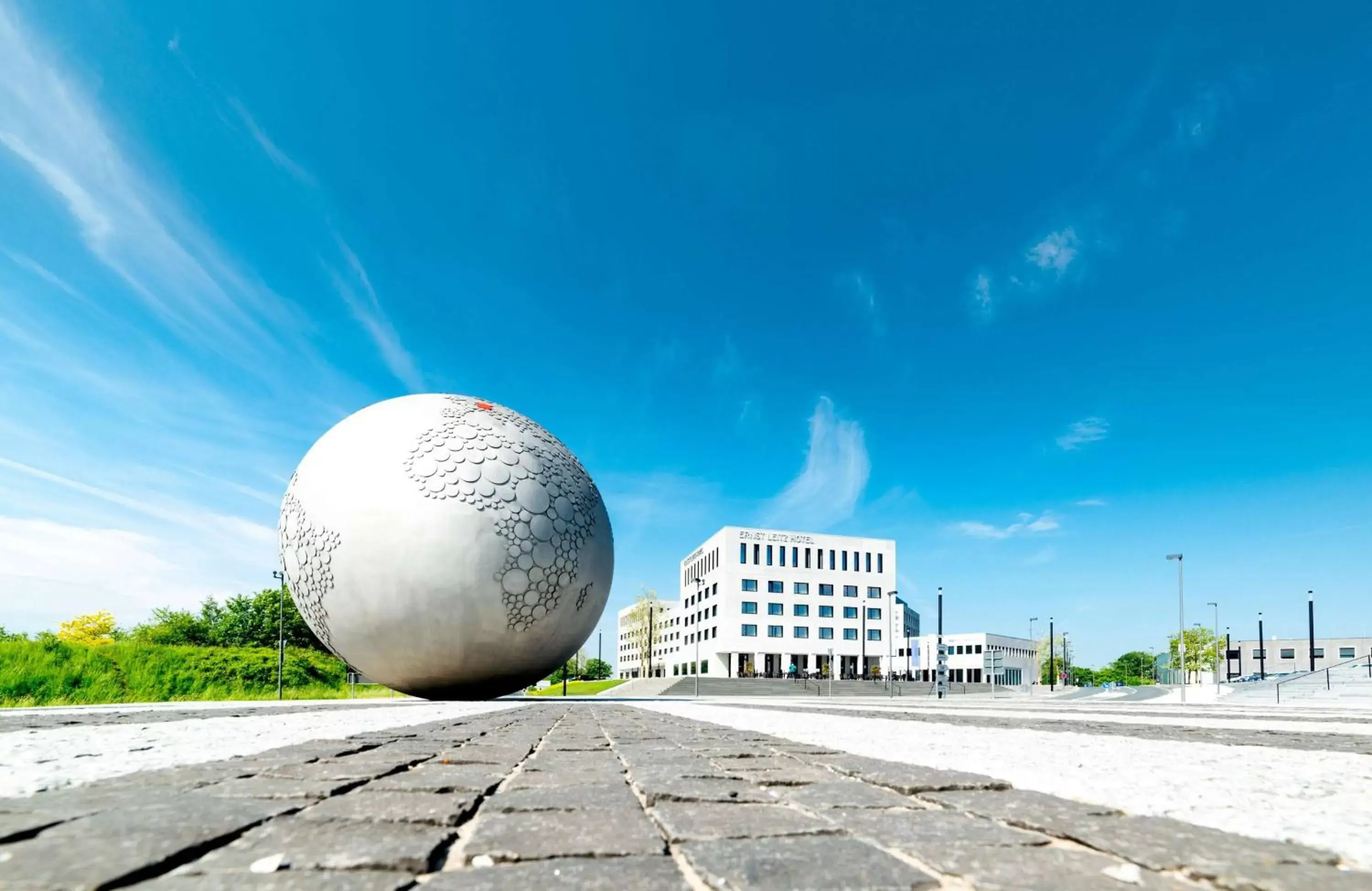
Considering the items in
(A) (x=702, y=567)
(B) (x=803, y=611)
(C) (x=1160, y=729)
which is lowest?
(B) (x=803, y=611)

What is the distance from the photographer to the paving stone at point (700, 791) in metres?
2.96

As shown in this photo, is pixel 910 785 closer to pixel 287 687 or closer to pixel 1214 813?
pixel 1214 813

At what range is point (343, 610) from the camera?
44.5 ft

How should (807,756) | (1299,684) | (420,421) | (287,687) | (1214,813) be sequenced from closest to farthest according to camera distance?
(1214,813) < (807,756) < (420,421) < (287,687) < (1299,684)

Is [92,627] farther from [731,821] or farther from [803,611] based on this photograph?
[731,821]

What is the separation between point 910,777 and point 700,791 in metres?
1.16

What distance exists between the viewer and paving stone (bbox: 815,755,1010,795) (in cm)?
334

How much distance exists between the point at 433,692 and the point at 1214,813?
14.6 metres

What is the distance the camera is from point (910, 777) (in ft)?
12.1

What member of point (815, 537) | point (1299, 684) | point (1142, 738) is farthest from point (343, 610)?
point (815, 537)

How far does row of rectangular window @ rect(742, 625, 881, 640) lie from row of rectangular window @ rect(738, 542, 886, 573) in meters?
5.75

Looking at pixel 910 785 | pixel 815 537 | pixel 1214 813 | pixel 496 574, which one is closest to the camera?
pixel 1214 813

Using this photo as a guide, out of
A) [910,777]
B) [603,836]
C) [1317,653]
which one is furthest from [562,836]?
[1317,653]

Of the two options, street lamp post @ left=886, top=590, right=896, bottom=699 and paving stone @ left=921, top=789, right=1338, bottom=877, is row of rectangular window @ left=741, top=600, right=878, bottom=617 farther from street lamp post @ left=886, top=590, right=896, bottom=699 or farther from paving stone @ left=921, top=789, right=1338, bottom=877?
paving stone @ left=921, top=789, right=1338, bottom=877
